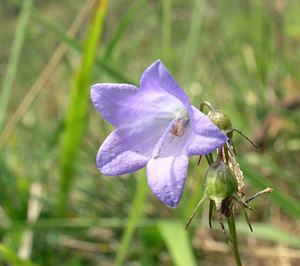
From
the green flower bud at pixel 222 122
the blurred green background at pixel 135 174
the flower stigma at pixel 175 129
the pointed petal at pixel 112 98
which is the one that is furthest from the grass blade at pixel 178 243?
the green flower bud at pixel 222 122

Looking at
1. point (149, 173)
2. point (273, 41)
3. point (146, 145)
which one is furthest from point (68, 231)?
point (273, 41)

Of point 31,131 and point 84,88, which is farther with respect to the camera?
point 31,131

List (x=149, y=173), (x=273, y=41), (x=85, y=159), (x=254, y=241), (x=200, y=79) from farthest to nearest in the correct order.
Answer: (x=273, y=41)
(x=200, y=79)
(x=85, y=159)
(x=254, y=241)
(x=149, y=173)

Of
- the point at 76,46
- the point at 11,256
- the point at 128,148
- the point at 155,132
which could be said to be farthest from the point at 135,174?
the point at 128,148

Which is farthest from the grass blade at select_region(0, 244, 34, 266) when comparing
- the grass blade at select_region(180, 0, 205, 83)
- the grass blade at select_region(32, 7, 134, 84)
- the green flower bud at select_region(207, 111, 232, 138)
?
the grass blade at select_region(180, 0, 205, 83)

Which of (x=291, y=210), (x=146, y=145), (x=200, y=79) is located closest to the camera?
(x=146, y=145)

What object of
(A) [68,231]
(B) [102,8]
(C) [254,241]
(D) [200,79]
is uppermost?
(B) [102,8]

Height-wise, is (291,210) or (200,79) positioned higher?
(200,79)

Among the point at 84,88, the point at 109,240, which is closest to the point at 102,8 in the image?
the point at 84,88

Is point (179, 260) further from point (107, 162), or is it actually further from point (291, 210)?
point (107, 162)
